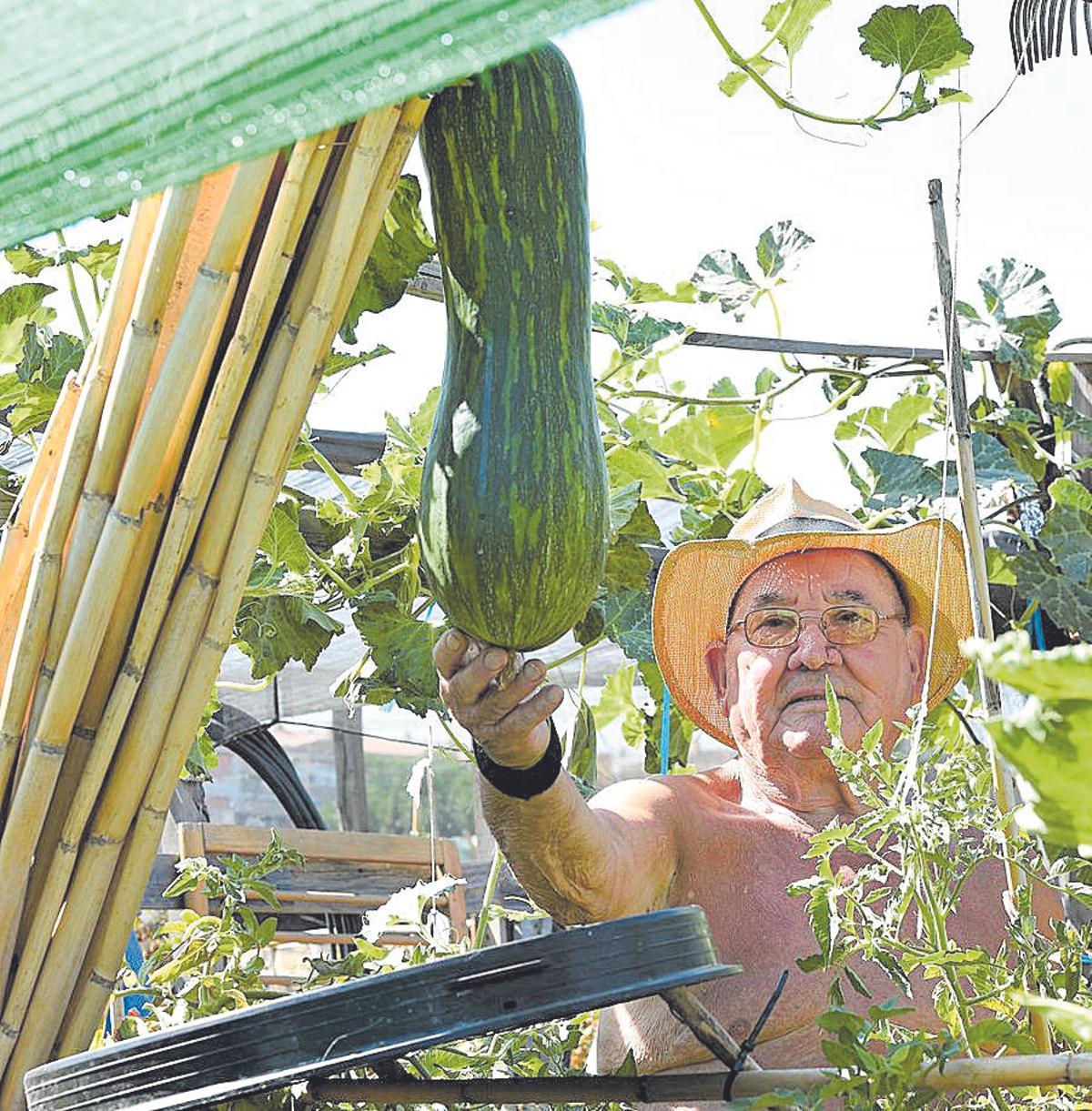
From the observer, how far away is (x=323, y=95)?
0.38 m

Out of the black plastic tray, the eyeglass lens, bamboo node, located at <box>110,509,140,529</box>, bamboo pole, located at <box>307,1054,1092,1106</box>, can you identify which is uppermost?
the eyeglass lens

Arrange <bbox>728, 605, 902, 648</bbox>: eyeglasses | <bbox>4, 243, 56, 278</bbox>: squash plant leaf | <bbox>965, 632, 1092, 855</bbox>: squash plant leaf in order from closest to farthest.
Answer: <bbox>965, 632, 1092, 855</bbox>: squash plant leaf → <bbox>4, 243, 56, 278</bbox>: squash plant leaf → <bbox>728, 605, 902, 648</bbox>: eyeglasses

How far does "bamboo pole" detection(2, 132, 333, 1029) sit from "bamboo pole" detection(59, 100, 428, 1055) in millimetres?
31

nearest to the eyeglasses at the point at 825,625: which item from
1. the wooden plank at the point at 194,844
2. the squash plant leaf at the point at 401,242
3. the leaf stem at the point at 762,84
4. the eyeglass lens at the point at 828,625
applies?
the eyeglass lens at the point at 828,625

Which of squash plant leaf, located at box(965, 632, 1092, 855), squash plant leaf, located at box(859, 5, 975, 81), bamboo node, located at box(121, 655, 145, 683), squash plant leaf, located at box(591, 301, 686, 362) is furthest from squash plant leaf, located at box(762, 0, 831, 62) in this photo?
squash plant leaf, located at box(965, 632, 1092, 855)

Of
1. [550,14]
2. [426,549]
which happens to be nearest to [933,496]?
[426,549]

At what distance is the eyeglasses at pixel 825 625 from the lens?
1797 mm

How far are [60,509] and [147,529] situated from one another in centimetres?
6

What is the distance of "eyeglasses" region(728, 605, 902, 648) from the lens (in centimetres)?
180

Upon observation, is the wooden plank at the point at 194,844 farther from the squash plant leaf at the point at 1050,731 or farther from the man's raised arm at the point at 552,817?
the squash plant leaf at the point at 1050,731

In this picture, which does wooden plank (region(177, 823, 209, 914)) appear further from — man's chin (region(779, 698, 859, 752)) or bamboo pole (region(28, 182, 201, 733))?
bamboo pole (region(28, 182, 201, 733))

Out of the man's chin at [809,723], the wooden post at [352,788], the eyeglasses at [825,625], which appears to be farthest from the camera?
the wooden post at [352,788]

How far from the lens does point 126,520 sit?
885mm

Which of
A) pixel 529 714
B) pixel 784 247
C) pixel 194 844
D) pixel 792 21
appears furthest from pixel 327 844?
pixel 529 714
